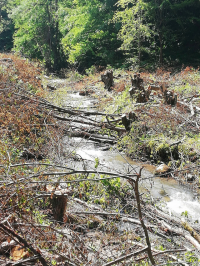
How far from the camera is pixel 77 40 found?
2255 cm

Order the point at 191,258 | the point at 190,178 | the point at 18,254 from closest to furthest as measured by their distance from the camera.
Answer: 1. the point at 18,254
2. the point at 191,258
3. the point at 190,178

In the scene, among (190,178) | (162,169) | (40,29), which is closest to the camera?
(190,178)

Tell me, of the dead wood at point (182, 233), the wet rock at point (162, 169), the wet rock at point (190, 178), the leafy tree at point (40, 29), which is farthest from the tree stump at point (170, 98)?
the leafy tree at point (40, 29)

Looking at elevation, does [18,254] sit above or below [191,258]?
above

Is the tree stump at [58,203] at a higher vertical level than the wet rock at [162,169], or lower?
higher

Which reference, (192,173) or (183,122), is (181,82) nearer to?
Answer: (183,122)

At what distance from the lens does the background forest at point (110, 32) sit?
62.7 ft

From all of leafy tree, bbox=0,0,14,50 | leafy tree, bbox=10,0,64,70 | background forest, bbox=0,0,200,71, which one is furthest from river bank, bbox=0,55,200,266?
leafy tree, bbox=0,0,14,50

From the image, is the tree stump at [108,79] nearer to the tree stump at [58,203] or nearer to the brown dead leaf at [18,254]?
the tree stump at [58,203]

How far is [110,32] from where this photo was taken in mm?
23750

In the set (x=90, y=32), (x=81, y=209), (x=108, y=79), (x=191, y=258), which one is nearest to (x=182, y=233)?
(x=191, y=258)

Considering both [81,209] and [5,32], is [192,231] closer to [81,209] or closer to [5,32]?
[81,209]

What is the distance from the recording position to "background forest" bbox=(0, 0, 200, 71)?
1912cm

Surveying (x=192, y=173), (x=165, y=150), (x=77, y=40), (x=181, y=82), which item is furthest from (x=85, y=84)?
(x=192, y=173)
